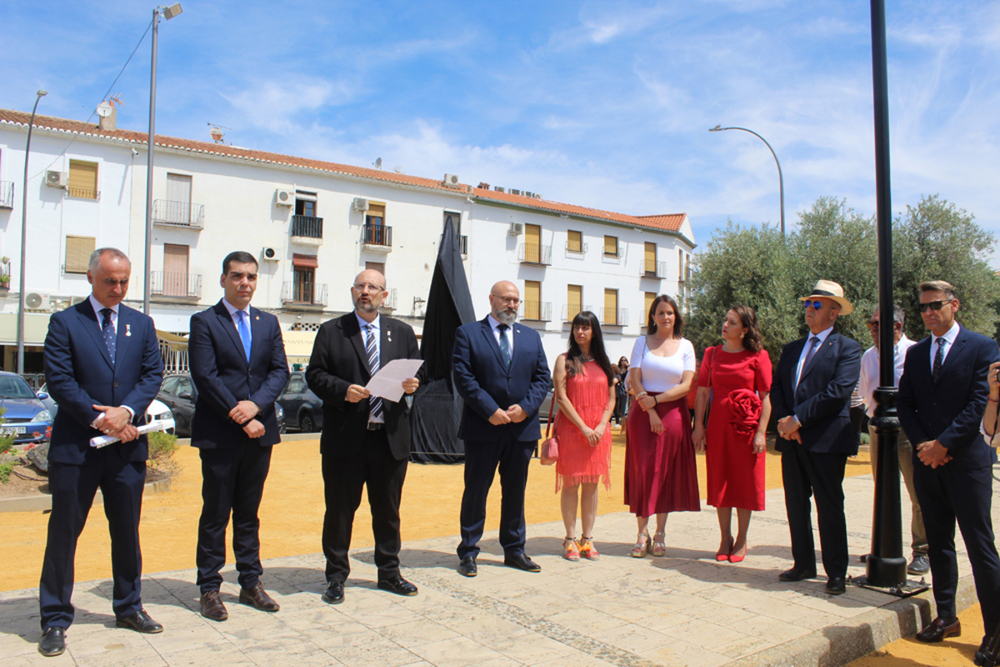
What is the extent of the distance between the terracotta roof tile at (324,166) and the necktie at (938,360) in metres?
30.5

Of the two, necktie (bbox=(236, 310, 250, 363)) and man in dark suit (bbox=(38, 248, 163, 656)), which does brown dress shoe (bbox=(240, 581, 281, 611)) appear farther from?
necktie (bbox=(236, 310, 250, 363))

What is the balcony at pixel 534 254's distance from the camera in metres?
38.8

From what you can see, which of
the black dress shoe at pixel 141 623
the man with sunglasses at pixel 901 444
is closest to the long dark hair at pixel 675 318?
the man with sunglasses at pixel 901 444

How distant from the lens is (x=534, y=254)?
39438 mm

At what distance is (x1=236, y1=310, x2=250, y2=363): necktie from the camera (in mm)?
4449

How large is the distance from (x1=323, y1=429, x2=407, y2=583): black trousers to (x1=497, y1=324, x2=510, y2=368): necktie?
3.64 ft

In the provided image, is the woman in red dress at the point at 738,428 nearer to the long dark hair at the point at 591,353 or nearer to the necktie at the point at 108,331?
the long dark hair at the point at 591,353

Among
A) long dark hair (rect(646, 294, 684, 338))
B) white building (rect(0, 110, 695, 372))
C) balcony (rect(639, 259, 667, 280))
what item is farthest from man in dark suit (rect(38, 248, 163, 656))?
balcony (rect(639, 259, 667, 280))

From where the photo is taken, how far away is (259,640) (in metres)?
3.73

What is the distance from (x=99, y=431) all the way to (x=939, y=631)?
16.1 ft

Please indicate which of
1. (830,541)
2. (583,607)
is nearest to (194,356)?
(583,607)

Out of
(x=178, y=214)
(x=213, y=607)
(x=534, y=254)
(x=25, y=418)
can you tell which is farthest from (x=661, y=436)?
(x=534, y=254)

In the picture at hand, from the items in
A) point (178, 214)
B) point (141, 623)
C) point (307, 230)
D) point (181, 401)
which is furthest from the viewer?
point (307, 230)

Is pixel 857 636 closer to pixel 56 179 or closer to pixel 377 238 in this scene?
pixel 56 179
